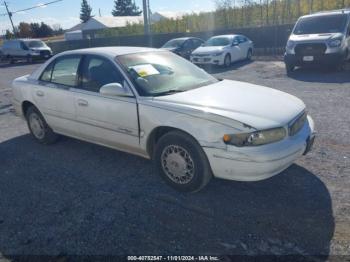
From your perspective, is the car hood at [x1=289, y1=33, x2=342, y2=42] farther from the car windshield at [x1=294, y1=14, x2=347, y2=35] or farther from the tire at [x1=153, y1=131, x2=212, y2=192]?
the tire at [x1=153, y1=131, x2=212, y2=192]

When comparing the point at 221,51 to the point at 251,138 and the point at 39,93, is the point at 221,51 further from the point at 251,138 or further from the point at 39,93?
the point at 251,138

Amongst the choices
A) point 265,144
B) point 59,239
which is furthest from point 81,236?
point 265,144

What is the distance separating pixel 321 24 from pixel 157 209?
10746 millimetres

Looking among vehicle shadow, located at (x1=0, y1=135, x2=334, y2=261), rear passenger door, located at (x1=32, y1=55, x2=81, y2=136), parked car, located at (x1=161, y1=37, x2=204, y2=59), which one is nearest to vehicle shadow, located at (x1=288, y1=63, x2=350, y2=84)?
parked car, located at (x1=161, y1=37, x2=204, y2=59)

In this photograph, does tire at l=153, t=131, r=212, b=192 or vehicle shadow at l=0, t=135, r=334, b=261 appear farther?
tire at l=153, t=131, r=212, b=192

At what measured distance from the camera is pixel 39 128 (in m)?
5.31

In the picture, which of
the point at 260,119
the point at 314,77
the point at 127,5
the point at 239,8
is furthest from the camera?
the point at 127,5

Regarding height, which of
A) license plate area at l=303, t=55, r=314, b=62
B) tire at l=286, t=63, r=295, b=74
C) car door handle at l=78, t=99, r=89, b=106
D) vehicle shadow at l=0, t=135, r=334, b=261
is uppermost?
car door handle at l=78, t=99, r=89, b=106

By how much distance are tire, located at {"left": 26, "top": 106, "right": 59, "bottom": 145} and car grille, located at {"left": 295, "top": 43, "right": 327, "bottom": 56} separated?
29.1 feet

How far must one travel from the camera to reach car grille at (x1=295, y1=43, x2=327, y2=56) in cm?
1059

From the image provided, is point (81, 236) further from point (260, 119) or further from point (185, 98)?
point (260, 119)

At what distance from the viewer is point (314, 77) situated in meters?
10.3

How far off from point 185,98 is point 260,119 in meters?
0.87

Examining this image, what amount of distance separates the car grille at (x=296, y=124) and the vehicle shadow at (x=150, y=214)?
25.0 inches
